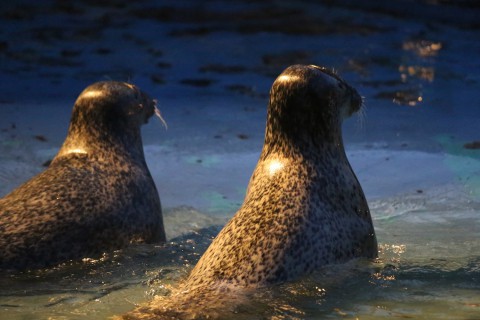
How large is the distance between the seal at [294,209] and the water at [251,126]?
131mm

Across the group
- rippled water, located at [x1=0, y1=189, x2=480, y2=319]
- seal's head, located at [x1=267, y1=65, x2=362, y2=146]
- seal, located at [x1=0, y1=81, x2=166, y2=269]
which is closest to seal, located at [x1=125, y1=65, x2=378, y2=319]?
seal's head, located at [x1=267, y1=65, x2=362, y2=146]

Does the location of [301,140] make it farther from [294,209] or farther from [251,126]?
[251,126]

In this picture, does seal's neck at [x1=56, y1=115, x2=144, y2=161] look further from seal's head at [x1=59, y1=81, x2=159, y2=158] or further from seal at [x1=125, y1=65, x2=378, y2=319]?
seal at [x1=125, y1=65, x2=378, y2=319]

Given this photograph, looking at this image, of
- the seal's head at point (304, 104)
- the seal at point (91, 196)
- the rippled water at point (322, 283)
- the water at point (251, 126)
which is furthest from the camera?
the seal at point (91, 196)

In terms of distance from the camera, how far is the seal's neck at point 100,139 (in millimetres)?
7277

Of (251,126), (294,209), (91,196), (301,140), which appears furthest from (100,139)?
(251,126)

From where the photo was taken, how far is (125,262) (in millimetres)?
6461

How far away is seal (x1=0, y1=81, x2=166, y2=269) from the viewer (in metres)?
6.28

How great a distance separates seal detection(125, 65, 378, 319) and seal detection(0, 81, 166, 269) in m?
1.33

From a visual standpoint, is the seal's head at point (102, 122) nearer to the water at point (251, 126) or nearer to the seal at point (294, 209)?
the water at point (251, 126)

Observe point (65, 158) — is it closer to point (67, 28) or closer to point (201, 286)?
point (201, 286)

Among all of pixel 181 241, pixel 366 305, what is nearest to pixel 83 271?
pixel 181 241

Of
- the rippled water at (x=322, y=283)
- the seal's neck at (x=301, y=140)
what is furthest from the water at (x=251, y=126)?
the seal's neck at (x=301, y=140)

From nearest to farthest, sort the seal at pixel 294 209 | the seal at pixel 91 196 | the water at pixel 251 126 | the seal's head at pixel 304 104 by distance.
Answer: the seal at pixel 294 209 < the water at pixel 251 126 < the seal's head at pixel 304 104 < the seal at pixel 91 196
